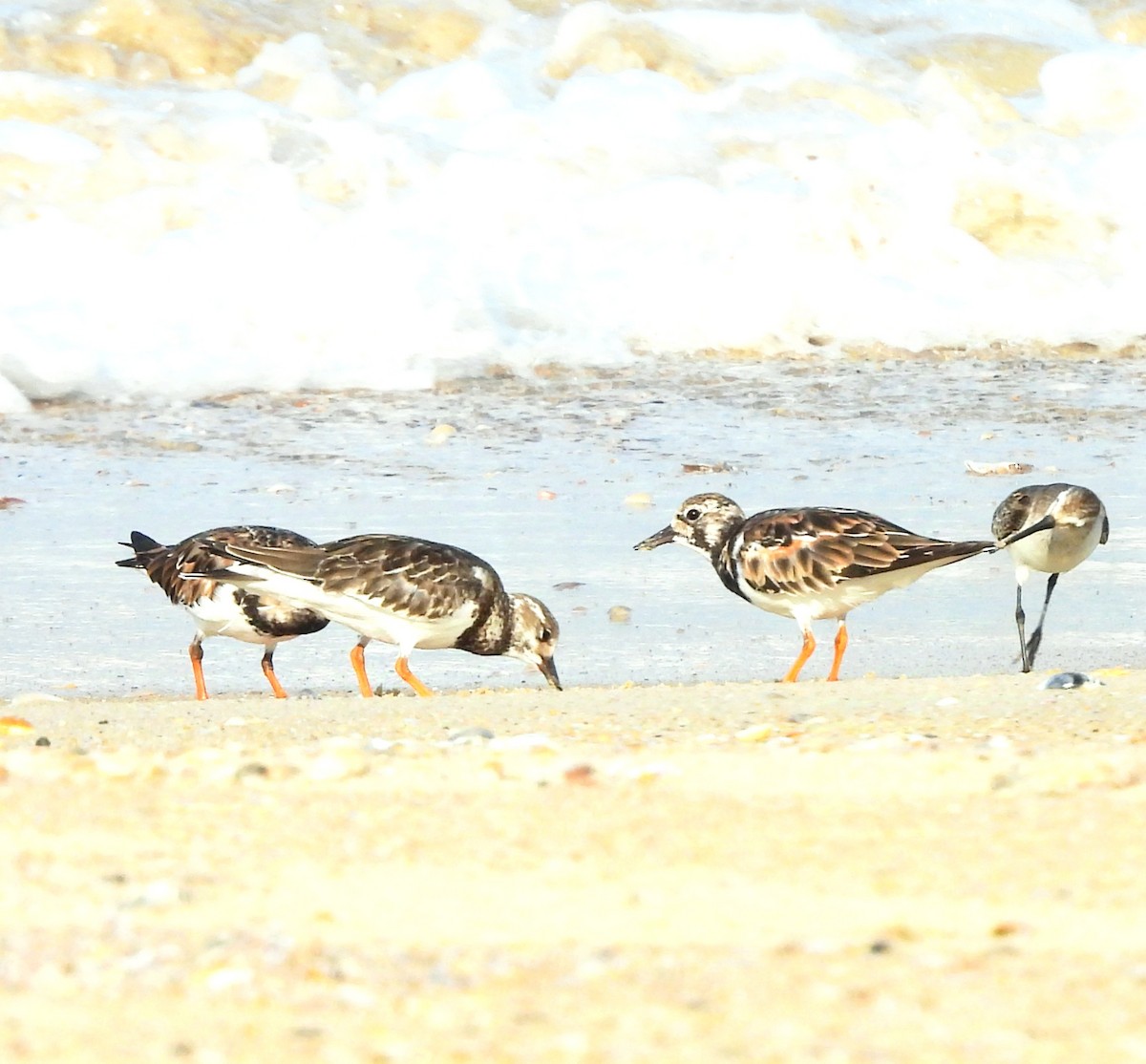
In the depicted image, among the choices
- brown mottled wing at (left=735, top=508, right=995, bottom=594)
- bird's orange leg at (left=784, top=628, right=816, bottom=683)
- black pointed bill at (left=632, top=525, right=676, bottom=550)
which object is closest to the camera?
bird's orange leg at (left=784, top=628, right=816, bottom=683)

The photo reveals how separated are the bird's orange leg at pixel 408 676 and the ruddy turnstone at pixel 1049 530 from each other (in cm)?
174

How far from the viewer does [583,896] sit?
255 centimetres

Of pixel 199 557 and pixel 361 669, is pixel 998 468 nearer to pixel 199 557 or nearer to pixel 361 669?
pixel 361 669

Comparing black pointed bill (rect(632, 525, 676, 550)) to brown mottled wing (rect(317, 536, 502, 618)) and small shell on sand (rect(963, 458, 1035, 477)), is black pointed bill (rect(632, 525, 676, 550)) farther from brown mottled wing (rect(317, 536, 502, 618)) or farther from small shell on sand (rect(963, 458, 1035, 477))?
small shell on sand (rect(963, 458, 1035, 477))

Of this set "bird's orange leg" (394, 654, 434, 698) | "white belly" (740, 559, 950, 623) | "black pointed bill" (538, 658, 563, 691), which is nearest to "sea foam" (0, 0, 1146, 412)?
"bird's orange leg" (394, 654, 434, 698)

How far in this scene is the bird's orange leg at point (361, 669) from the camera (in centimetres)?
552

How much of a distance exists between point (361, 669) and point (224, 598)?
45 cm

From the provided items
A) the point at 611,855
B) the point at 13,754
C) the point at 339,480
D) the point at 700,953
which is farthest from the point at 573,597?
the point at 700,953

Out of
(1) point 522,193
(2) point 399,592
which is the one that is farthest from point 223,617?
(1) point 522,193

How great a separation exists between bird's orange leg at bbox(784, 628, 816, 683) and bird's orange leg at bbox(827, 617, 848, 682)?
0.25 ft

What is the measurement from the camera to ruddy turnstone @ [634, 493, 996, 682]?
558cm

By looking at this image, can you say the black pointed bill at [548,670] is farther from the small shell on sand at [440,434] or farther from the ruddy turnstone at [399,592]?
the small shell on sand at [440,434]

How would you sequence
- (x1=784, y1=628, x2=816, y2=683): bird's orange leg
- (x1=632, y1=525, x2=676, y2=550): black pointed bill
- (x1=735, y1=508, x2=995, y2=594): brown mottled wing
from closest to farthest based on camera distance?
(x1=784, y1=628, x2=816, y2=683): bird's orange leg
(x1=735, y1=508, x2=995, y2=594): brown mottled wing
(x1=632, y1=525, x2=676, y2=550): black pointed bill

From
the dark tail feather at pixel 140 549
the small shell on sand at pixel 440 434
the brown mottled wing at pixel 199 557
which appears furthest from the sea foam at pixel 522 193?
the brown mottled wing at pixel 199 557
